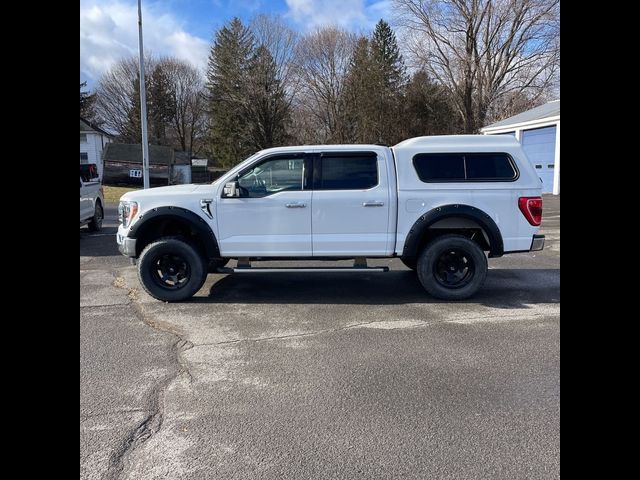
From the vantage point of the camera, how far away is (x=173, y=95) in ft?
180

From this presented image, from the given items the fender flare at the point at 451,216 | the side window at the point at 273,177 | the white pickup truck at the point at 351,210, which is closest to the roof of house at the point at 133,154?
the white pickup truck at the point at 351,210

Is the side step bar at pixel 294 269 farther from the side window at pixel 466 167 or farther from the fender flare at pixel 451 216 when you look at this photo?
the side window at pixel 466 167

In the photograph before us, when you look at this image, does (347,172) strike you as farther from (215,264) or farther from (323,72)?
(323,72)

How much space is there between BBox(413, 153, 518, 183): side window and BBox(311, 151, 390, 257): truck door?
0.56 metres

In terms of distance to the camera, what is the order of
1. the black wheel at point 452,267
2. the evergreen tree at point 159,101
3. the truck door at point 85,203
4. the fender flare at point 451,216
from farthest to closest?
the evergreen tree at point 159,101, the truck door at point 85,203, the black wheel at point 452,267, the fender flare at point 451,216

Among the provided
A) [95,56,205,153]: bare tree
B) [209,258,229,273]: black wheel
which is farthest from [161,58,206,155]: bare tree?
[209,258,229,273]: black wheel

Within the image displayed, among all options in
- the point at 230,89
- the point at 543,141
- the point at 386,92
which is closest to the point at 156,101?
the point at 230,89

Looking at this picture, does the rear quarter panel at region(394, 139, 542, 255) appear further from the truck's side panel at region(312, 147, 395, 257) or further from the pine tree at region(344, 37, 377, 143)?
the pine tree at region(344, 37, 377, 143)

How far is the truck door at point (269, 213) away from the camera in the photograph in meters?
5.76

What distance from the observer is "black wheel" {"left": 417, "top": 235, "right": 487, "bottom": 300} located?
5.83 meters

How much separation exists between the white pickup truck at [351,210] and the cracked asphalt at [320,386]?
23.1 inches

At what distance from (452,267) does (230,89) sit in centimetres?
3604
